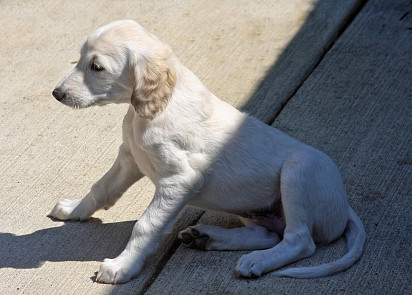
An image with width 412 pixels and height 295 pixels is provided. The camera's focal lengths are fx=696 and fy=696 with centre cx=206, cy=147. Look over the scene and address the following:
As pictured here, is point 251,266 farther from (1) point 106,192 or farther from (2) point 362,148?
(2) point 362,148

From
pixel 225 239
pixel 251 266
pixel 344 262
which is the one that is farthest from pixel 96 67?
pixel 344 262

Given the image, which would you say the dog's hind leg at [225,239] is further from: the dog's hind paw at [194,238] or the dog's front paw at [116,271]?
the dog's front paw at [116,271]

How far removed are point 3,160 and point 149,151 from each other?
1534 mm

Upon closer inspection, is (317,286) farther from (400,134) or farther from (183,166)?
(400,134)

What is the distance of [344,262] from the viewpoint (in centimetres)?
381

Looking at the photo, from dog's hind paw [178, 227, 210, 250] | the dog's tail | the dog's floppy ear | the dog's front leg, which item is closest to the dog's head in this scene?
the dog's floppy ear

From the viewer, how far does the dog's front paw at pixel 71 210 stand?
14.2ft

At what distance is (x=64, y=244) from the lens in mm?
4141

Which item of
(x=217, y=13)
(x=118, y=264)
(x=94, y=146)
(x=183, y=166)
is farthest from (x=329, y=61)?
(x=118, y=264)

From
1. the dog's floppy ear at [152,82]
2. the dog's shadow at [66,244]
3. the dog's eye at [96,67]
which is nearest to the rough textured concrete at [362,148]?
the dog's shadow at [66,244]

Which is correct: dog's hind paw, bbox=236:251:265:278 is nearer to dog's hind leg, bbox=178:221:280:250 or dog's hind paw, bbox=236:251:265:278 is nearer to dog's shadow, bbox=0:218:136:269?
dog's hind leg, bbox=178:221:280:250

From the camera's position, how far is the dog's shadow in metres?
4.01

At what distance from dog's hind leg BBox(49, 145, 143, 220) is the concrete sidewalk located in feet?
0.27

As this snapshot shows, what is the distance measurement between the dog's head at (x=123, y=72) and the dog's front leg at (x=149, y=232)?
0.45 metres
